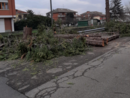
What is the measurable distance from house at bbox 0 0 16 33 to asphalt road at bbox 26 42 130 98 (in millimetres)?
27854

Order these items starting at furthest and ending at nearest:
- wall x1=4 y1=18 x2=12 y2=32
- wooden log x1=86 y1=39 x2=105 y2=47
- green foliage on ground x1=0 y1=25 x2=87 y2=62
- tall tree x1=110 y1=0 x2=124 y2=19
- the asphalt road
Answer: tall tree x1=110 y1=0 x2=124 y2=19, wall x1=4 y1=18 x2=12 y2=32, wooden log x1=86 y1=39 x2=105 y2=47, green foliage on ground x1=0 y1=25 x2=87 y2=62, the asphalt road

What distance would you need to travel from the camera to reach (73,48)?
7723 mm

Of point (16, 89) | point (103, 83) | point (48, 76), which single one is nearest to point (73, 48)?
point (48, 76)

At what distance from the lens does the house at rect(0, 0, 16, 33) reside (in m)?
28.8

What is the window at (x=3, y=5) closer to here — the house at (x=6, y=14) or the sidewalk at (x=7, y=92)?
the house at (x=6, y=14)

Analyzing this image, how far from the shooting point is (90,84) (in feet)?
13.5

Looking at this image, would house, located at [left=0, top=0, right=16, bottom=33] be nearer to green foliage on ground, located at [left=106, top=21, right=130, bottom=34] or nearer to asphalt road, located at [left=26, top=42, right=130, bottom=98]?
green foliage on ground, located at [left=106, top=21, right=130, bottom=34]

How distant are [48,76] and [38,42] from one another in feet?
10.8

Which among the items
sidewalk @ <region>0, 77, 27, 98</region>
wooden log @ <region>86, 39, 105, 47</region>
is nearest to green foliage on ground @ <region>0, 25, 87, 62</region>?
wooden log @ <region>86, 39, 105, 47</region>

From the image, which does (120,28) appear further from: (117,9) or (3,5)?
(117,9)

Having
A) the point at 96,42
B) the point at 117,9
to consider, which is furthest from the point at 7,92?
the point at 117,9

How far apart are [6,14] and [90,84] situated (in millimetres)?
29339

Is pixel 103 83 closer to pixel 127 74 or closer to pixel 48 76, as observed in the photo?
pixel 127 74

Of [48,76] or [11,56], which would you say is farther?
[11,56]
